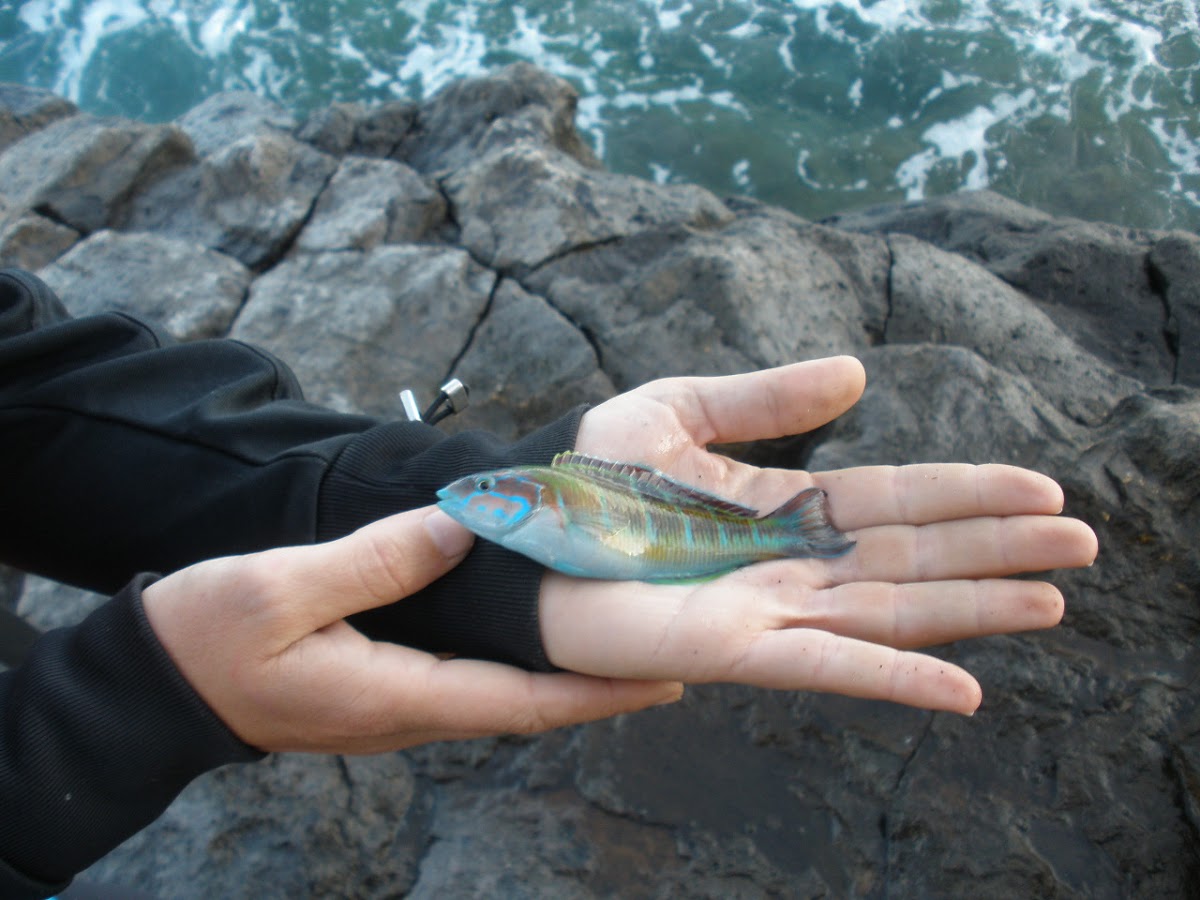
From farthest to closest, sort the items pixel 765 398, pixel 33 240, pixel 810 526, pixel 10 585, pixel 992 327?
pixel 33 240
pixel 992 327
pixel 10 585
pixel 765 398
pixel 810 526

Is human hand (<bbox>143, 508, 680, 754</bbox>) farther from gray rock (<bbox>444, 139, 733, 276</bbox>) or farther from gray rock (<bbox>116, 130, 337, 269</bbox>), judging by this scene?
gray rock (<bbox>116, 130, 337, 269</bbox>)

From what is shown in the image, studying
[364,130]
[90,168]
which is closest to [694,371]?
[364,130]

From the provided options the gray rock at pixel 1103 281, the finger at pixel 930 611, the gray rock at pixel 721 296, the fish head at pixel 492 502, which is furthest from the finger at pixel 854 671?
the gray rock at pixel 1103 281

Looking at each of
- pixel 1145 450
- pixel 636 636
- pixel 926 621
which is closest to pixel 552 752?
pixel 636 636

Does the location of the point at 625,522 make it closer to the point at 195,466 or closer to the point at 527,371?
the point at 195,466

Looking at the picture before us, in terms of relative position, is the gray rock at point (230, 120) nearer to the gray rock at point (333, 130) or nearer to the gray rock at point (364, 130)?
the gray rock at point (333, 130)

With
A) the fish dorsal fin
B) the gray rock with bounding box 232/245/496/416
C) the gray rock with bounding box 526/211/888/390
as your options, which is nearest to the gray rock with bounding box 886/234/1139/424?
the gray rock with bounding box 526/211/888/390

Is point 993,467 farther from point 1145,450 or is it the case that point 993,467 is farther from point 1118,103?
point 1118,103
